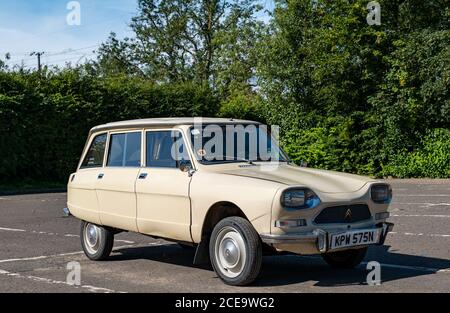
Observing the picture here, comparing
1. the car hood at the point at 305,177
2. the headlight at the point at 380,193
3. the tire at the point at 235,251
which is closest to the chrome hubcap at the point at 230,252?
the tire at the point at 235,251

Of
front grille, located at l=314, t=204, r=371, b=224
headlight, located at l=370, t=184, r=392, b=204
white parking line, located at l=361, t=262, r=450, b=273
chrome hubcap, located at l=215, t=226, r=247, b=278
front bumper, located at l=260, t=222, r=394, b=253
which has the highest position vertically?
headlight, located at l=370, t=184, r=392, b=204

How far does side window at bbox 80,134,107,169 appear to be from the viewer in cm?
864

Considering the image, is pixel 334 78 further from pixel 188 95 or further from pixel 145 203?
pixel 145 203

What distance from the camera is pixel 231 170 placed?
7109 millimetres

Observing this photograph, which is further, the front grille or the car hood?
the car hood

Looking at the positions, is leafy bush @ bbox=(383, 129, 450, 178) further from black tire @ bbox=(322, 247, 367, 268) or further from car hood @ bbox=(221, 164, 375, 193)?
car hood @ bbox=(221, 164, 375, 193)

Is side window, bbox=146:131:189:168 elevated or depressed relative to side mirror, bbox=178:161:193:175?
elevated

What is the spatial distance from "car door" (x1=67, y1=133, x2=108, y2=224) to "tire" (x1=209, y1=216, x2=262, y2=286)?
7.40ft

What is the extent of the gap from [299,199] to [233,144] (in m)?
1.60

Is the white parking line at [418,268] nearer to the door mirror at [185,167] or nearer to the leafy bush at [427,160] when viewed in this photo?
the door mirror at [185,167]

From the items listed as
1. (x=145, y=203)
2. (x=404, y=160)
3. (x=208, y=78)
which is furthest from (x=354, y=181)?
(x=208, y=78)

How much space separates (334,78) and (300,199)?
21763 millimetres

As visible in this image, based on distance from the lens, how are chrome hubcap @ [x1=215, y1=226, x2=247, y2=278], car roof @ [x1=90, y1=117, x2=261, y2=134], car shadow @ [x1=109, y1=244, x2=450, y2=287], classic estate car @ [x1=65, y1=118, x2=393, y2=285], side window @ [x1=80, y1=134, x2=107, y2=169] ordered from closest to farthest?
classic estate car @ [x1=65, y1=118, x2=393, y2=285] < chrome hubcap @ [x1=215, y1=226, x2=247, y2=278] < car shadow @ [x1=109, y1=244, x2=450, y2=287] < car roof @ [x1=90, y1=117, x2=261, y2=134] < side window @ [x1=80, y1=134, x2=107, y2=169]

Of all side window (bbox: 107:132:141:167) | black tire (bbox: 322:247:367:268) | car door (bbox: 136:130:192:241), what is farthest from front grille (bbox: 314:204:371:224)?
side window (bbox: 107:132:141:167)
